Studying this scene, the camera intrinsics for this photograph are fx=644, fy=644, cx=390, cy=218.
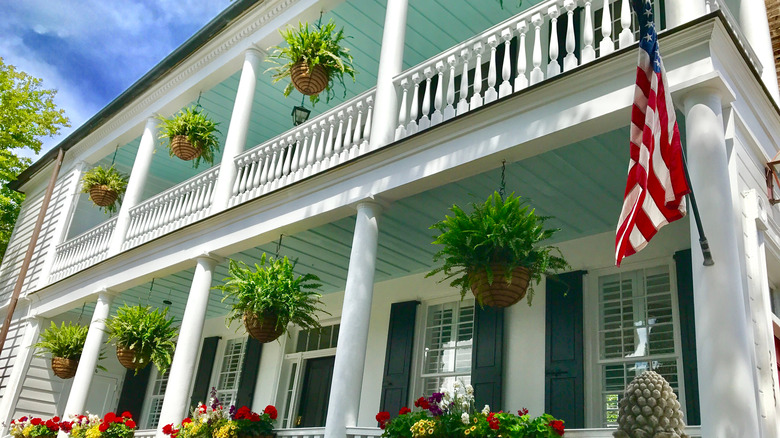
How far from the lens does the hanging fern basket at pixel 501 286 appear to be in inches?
204

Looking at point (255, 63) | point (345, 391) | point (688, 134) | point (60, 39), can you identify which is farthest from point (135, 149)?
point (60, 39)

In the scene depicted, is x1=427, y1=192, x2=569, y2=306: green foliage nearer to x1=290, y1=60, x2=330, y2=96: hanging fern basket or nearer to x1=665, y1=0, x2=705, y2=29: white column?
x1=665, y1=0, x2=705, y2=29: white column

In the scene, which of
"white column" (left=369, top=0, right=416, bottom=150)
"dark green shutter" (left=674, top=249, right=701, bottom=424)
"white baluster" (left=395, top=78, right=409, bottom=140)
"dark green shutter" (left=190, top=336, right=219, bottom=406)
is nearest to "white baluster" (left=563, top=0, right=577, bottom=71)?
"white baluster" (left=395, top=78, right=409, bottom=140)

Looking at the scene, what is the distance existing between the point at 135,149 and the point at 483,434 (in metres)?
10.4

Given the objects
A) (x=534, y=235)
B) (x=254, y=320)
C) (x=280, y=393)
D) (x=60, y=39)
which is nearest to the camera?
(x=534, y=235)

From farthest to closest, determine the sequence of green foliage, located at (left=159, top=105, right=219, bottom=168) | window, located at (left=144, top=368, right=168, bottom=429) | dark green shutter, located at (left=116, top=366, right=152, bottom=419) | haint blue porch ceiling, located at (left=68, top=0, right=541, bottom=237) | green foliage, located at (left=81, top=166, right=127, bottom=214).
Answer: window, located at (left=144, top=368, right=168, bottom=429)
dark green shutter, located at (left=116, top=366, right=152, bottom=419)
green foliage, located at (left=81, top=166, right=127, bottom=214)
green foliage, located at (left=159, top=105, right=219, bottom=168)
haint blue porch ceiling, located at (left=68, top=0, right=541, bottom=237)

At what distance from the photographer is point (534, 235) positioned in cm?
522

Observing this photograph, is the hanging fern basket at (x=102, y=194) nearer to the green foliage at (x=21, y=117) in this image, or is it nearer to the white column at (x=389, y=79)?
the white column at (x=389, y=79)

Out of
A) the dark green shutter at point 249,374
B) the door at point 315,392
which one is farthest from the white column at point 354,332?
the dark green shutter at point 249,374

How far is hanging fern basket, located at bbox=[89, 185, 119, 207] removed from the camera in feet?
37.7

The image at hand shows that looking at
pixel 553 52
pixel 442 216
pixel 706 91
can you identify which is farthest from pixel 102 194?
pixel 706 91

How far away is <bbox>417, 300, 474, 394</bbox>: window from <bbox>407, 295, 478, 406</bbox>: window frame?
0.8 inches

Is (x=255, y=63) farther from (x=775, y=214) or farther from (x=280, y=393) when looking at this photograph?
(x=775, y=214)

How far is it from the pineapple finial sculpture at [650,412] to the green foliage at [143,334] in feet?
23.0
